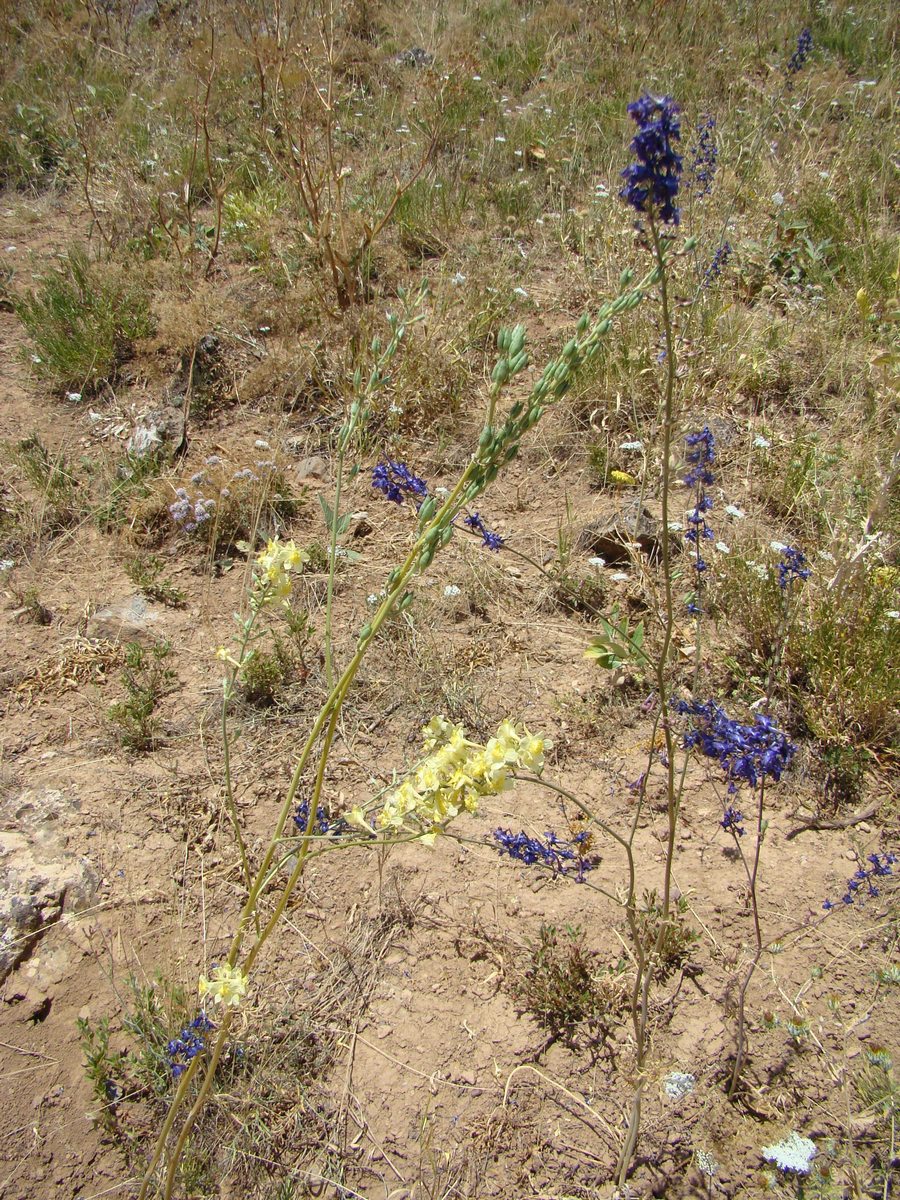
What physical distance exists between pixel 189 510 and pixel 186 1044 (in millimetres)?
2122

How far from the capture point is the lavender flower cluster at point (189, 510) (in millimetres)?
3217

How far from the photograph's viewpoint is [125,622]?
2.92 m

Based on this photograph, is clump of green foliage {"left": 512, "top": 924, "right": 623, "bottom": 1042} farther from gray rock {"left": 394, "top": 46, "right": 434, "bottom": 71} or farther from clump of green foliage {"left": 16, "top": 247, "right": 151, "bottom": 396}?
gray rock {"left": 394, "top": 46, "right": 434, "bottom": 71}

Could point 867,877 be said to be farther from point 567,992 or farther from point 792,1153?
point 567,992

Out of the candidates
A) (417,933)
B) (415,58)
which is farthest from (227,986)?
(415,58)

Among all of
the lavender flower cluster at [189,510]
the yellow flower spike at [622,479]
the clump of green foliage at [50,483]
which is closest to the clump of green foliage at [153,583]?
the lavender flower cluster at [189,510]

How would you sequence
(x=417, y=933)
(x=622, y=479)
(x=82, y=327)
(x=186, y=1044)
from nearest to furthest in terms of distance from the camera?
(x=186, y=1044)
(x=417, y=933)
(x=622, y=479)
(x=82, y=327)

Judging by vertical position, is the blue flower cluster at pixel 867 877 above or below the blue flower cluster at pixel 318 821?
below

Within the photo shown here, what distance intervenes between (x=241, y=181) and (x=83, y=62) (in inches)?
112

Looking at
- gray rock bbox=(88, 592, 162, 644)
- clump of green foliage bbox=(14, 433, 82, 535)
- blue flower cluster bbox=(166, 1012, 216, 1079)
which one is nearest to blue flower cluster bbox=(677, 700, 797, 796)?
blue flower cluster bbox=(166, 1012, 216, 1079)

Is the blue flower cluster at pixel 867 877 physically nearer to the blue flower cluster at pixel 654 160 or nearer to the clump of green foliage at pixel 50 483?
the blue flower cluster at pixel 654 160

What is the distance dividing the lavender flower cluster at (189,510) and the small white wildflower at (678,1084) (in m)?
2.50

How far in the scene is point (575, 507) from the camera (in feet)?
10.9

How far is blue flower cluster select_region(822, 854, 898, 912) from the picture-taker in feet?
6.08
